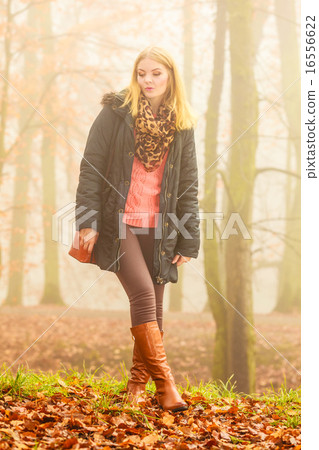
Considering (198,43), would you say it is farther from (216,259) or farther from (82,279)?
(82,279)

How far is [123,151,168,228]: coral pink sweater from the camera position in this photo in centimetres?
315

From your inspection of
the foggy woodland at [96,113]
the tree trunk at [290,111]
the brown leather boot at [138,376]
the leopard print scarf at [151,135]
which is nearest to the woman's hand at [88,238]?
the leopard print scarf at [151,135]

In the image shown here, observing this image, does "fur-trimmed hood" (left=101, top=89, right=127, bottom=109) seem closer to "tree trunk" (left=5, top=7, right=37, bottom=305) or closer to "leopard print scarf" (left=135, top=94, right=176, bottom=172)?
"leopard print scarf" (left=135, top=94, right=176, bottom=172)

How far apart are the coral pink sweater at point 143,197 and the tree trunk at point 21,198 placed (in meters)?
5.95

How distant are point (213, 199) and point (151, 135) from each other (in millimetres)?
2753

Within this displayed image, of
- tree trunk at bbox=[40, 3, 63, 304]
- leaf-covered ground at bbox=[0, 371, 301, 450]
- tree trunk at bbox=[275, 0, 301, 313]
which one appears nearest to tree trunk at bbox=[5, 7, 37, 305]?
tree trunk at bbox=[40, 3, 63, 304]

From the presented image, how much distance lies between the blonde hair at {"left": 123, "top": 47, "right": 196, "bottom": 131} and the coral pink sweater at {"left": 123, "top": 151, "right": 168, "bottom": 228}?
339 millimetres

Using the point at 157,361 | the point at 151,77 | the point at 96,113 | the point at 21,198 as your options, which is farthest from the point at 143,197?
the point at 21,198

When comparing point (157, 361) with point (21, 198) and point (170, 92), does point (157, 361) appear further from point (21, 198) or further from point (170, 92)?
point (21, 198)

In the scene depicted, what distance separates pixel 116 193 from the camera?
312 centimetres

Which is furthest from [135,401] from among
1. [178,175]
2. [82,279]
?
[82,279]

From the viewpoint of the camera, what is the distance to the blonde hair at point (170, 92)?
3180mm

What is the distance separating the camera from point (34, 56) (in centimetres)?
929

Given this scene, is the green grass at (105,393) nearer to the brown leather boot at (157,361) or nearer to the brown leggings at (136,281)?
the brown leather boot at (157,361)
